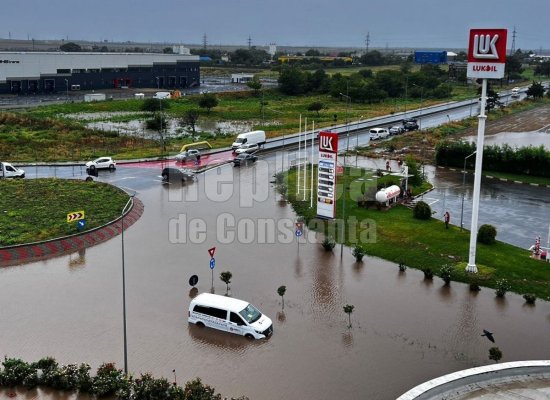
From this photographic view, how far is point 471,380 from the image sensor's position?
714 inches

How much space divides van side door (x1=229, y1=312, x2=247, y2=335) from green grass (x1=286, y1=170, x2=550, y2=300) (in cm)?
1033

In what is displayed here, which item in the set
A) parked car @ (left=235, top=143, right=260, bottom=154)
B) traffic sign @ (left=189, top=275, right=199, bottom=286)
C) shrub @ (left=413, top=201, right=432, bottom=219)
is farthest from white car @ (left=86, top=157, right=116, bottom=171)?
shrub @ (left=413, top=201, right=432, bottom=219)

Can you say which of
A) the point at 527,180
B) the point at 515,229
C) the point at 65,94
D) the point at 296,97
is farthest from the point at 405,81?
the point at 515,229

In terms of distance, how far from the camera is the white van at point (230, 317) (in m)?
21.8

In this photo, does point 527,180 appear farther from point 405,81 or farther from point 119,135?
point 405,81

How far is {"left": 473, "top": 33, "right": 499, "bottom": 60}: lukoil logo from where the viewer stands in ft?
84.1

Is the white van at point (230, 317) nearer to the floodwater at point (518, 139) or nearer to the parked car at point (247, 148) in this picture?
the parked car at point (247, 148)

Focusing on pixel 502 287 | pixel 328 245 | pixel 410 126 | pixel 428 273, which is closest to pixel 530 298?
pixel 502 287

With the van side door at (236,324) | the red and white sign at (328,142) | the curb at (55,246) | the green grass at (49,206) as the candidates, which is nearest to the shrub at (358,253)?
the red and white sign at (328,142)

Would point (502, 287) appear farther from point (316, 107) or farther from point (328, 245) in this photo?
point (316, 107)

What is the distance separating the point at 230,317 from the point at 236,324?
0.35 metres

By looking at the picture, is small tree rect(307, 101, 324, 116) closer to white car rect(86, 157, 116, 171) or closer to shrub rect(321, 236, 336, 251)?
white car rect(86, 157, 116, 171)

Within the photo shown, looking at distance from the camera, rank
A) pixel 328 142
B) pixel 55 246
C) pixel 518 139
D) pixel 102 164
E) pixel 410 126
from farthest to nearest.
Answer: pixel 410 126
pixel 518 139
pixel 102 164
pixel 328 142
pixel 55 246

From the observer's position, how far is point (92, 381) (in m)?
18.4
